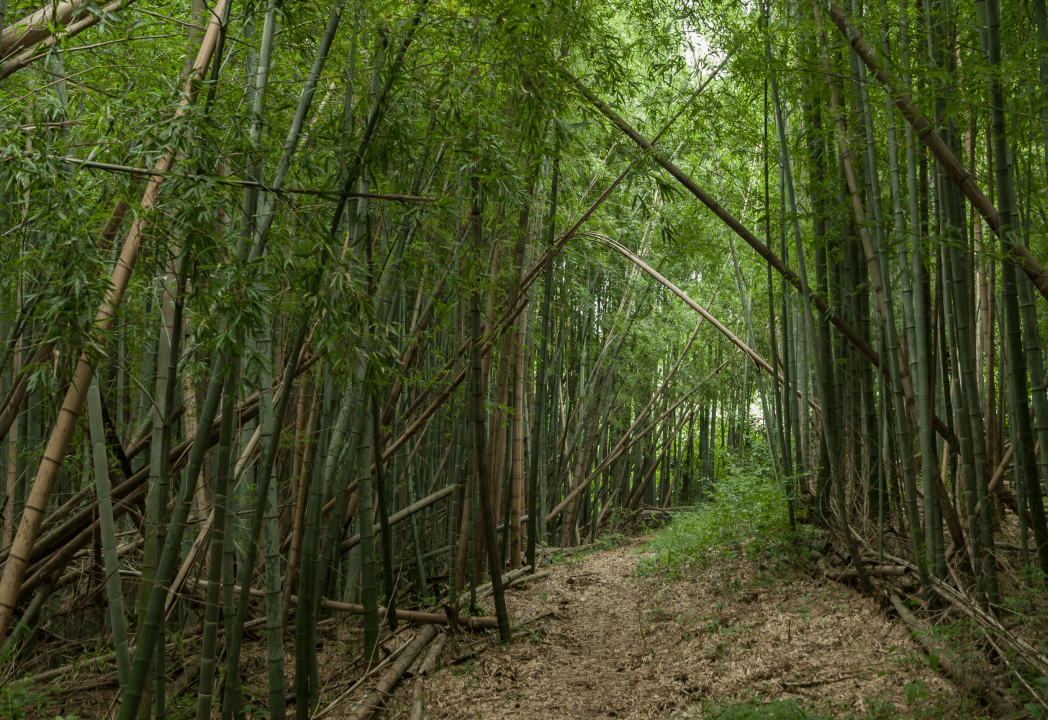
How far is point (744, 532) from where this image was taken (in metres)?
4.95

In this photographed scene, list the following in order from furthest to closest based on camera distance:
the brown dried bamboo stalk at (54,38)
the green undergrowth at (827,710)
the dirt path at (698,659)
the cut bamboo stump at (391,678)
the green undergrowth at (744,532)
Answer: the green undergrowth at (744,532), the cut bamboo stump at (391,678), the dirt path at (698,659), the green undergrowth at (827,710), the brown dried bamboo stalk at (54,38)

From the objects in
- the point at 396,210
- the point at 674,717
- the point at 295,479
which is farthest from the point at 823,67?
the point at 295,479

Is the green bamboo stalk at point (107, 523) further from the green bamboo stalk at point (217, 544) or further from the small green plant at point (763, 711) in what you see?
the small green plant at point (763, 711)

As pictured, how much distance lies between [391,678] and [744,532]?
109 inches

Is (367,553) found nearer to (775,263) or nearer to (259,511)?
(259,511)

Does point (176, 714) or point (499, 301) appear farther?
point (499, 301)

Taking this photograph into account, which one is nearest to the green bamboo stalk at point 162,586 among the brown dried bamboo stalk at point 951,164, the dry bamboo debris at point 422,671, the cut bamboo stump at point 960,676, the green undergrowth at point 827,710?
the dry bamboo debris at point 422,671

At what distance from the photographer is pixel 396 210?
3.04 m

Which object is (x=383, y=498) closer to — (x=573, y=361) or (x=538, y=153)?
(x=538, y=153)

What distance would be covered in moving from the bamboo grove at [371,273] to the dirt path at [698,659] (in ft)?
1.05

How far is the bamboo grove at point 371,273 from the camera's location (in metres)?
2.11

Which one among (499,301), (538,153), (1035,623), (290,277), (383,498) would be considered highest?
(538,153)

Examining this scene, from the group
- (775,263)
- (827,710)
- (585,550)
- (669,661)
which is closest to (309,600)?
(669,661)

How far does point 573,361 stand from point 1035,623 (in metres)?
6.00
